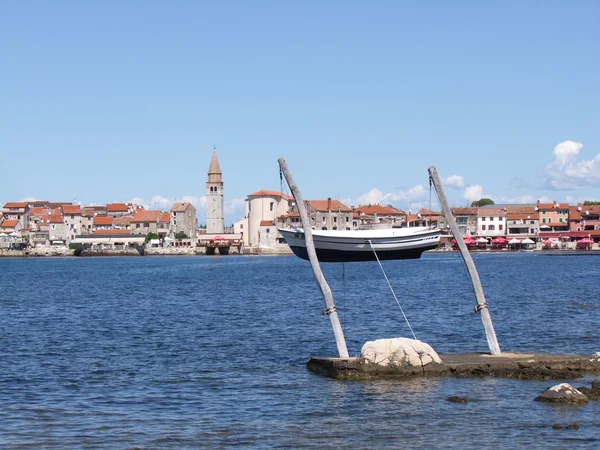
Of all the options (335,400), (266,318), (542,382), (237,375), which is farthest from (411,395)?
(266,318)

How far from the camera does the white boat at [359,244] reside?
33.2 metres

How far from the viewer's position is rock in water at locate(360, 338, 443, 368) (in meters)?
25.8

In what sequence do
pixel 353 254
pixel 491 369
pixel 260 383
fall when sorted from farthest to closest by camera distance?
pixel 353 254, pixel 260 383, pixel 491 369

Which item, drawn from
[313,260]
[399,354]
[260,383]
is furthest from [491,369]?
[260,383]

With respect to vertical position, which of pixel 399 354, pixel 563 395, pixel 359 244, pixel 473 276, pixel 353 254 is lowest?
pixel 563 395

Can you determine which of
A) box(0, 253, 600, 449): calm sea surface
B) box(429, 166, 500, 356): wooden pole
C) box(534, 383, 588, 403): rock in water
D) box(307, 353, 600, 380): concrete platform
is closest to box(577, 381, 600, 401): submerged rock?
box(534, 383, 588, 403): rock in water

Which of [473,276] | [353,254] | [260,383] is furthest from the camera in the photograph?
[353,254]

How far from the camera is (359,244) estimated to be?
34969 millimetres

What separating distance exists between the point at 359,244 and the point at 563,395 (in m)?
13.9

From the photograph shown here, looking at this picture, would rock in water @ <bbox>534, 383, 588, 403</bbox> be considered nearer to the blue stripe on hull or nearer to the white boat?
the blue stripe on hull

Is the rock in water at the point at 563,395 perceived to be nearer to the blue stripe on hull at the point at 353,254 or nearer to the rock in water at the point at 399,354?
the rock in water at the point at 399,354

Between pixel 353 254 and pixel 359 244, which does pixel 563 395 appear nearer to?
pixel 353 254

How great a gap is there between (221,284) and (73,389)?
64.4 metres

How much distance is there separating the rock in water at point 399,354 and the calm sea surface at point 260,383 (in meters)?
0.69
